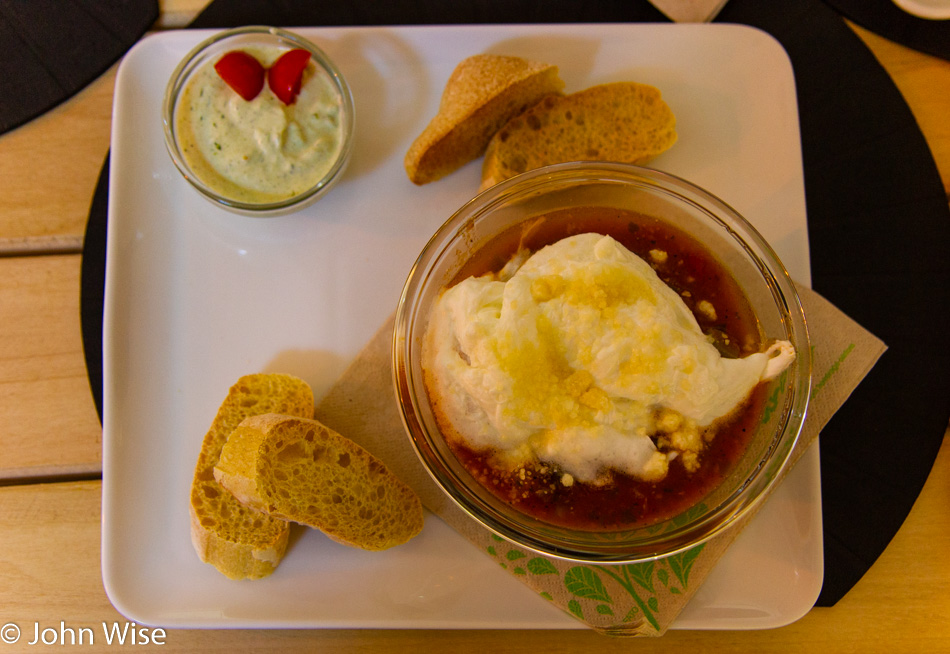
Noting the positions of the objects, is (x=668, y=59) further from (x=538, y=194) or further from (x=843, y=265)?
(x=843, y=265)

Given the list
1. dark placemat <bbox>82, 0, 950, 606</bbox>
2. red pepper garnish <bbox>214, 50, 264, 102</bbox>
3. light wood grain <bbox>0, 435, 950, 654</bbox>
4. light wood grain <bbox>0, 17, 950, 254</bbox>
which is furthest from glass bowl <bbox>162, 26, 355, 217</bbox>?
light wood grain <bbox>0, 435, 950, 654</bbox>

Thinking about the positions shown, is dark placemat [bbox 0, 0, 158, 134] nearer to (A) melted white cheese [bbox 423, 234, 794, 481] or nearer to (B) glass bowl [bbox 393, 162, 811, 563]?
(B) glass bowl [bbox 393, 162, 811, 563]

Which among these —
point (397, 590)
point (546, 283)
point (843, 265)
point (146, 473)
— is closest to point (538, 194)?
point (546, 283)

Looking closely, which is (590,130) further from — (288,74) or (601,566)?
(601,566)

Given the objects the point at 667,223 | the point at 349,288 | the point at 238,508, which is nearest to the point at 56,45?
the point at 349,288

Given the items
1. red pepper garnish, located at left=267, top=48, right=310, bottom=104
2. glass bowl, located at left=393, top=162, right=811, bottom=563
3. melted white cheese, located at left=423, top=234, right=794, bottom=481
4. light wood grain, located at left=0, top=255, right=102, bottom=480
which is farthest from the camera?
light wood grain, located at left=0, top=255, right=102, bottom=480

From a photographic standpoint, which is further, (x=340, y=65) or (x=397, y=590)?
(x=340, y=65)
